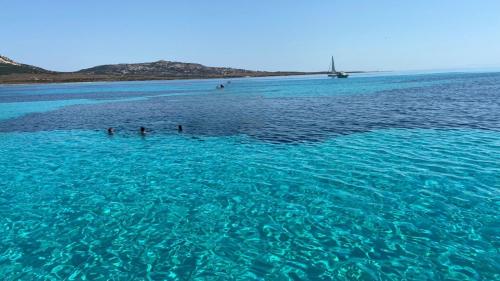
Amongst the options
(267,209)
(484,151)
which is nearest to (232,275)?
(267,209)

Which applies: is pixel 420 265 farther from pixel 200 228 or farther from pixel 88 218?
pixel 88 218

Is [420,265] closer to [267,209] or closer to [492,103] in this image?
[267,209]

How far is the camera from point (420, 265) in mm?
10375

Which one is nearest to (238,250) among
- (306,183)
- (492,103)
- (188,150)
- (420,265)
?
(420,265)

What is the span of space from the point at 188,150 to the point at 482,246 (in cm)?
2040

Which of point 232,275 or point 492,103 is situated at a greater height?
point 492,103

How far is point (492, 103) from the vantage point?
4603cm

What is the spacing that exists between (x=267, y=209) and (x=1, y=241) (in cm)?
1082

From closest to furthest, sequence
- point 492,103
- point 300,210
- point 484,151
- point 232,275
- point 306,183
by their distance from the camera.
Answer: point 232,275, point 300,210, point 306,183, point 484,151, point 492,103

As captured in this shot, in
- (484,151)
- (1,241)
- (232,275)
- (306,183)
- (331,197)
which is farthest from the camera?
(484,151)

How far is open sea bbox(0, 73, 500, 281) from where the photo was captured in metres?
10.8

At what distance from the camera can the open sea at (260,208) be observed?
10773mm

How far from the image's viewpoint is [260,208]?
15.1 meters

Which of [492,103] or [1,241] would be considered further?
[492,103]
